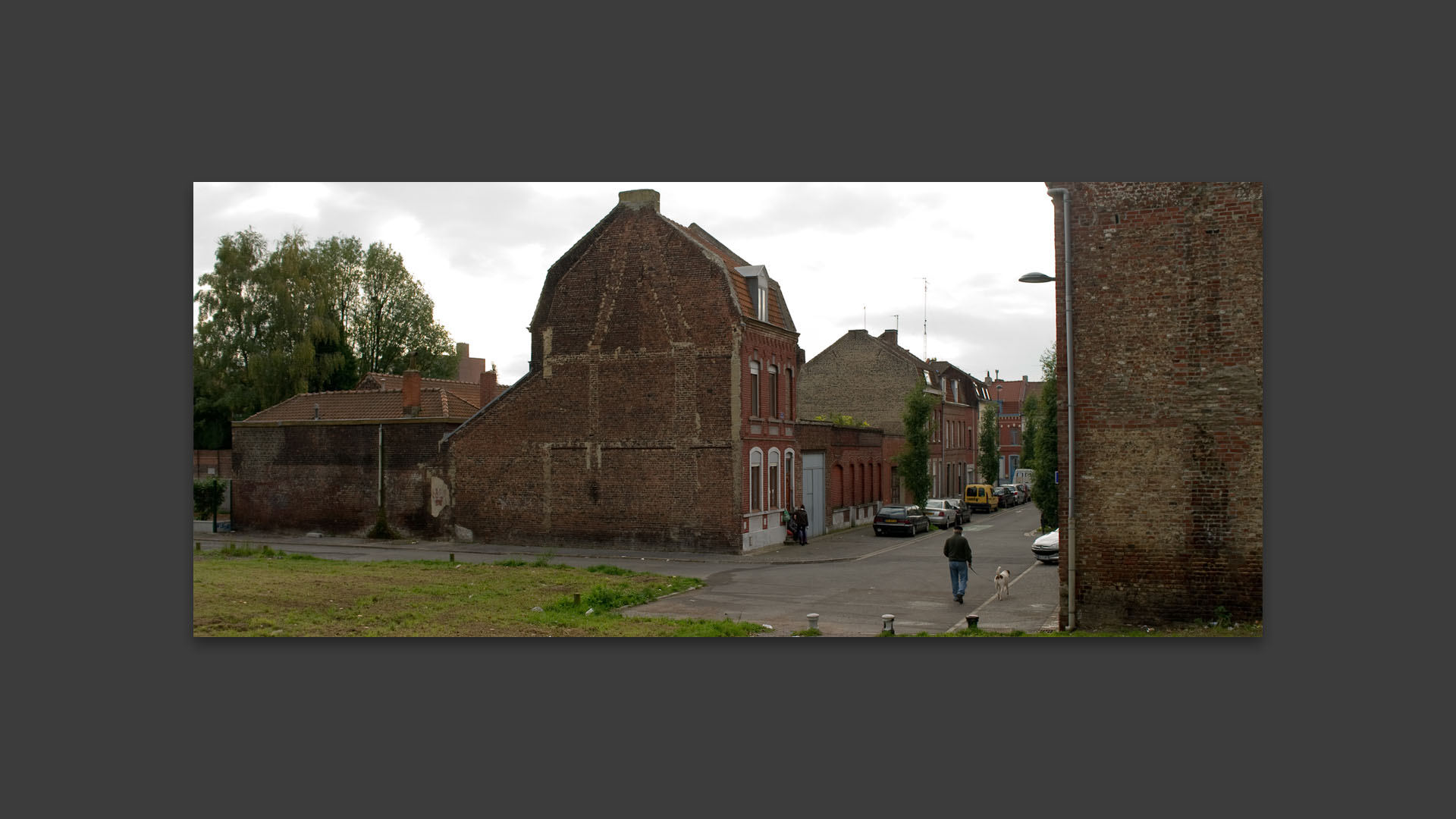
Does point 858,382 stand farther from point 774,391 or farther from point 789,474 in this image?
point 774,391

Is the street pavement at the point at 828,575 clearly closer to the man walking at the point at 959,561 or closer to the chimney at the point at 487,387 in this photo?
the man walking at the point at 959,561

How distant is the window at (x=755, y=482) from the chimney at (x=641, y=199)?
7511mm

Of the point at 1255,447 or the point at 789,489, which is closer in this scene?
the point at 1255,447

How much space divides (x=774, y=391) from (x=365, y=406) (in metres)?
13.6

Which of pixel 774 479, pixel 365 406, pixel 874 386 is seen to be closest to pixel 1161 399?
pixel 774 479

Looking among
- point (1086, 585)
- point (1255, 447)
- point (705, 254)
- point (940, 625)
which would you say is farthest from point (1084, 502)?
point (705, 254)

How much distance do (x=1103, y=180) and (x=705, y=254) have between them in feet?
55.3

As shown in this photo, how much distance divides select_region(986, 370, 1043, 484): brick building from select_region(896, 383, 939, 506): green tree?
3712 centimetres

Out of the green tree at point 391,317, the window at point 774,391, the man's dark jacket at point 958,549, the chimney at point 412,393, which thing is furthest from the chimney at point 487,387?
the man's dark jacket at point 958,549

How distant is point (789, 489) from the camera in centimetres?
3344

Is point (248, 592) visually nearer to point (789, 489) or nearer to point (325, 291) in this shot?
point (789, 489)

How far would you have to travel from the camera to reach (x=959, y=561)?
1900cm

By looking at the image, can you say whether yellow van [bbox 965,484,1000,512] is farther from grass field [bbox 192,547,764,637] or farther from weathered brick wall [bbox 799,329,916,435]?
grass field [bbox 192,547,764,637]

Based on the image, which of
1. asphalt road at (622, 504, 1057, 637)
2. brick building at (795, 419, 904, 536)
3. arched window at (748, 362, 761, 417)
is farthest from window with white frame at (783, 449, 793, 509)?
asphalt road at (622, 504, 1057, 637)
